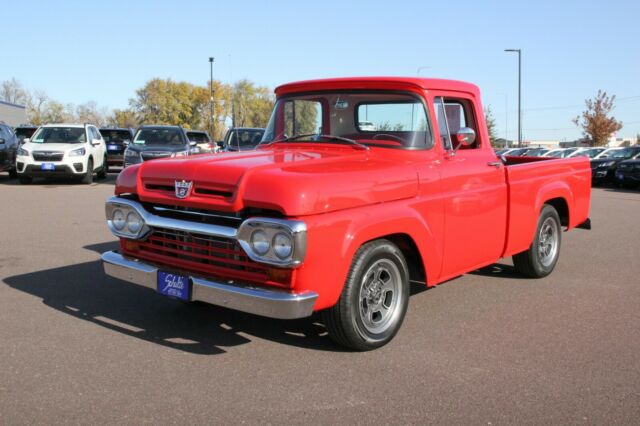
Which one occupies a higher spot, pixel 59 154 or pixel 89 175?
pixel 59 154

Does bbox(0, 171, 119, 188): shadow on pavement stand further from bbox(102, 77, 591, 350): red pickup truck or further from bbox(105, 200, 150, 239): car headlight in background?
bbox(102, 77, 591, 350): red pickup truck

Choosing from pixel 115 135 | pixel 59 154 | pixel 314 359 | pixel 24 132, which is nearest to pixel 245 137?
pixel 59 154

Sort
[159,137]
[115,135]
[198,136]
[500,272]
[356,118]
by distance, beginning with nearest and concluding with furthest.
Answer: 1. [356,118]
2. [500,272]
3. [159,137]
4. [115,135]
5. [198,136]

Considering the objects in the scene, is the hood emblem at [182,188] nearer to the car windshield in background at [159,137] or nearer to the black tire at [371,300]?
the black tire at [371,300]

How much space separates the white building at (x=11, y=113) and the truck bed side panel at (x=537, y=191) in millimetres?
38076

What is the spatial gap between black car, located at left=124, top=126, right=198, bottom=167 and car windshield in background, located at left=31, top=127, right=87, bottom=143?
1912 millimetres

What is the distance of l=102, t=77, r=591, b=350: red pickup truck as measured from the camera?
13.0 ft

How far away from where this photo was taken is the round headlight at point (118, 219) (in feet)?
15.9

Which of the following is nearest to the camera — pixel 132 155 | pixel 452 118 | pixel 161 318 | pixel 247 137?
pixel 161 318

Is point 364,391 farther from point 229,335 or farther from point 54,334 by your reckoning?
point 54,334

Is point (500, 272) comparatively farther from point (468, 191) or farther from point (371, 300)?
point (371, 300)

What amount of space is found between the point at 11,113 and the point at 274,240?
44.3m

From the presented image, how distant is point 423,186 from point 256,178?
1.42m

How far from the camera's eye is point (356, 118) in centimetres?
552
